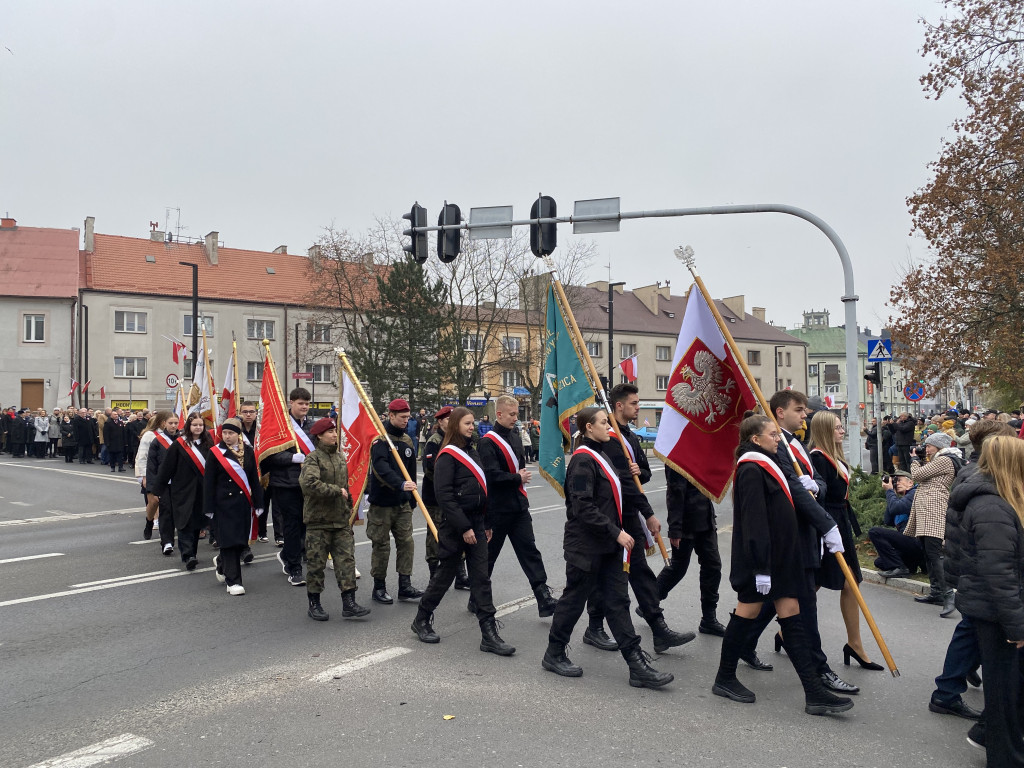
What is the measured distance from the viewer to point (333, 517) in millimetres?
7492

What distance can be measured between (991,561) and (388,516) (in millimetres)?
5179

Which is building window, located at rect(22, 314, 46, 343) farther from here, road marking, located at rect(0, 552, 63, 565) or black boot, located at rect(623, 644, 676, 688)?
black boot, located at rect(623, 644, 676, 688)

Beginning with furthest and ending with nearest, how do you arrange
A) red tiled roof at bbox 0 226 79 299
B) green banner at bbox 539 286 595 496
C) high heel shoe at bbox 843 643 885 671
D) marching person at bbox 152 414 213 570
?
1. red tiled roof at bbox 0 226 79 299
2. marching person at bbox 152 414 213 570
3. green banner at bbox 539 286 595 496
4. high heel shoe at bbox 843 643 885 671

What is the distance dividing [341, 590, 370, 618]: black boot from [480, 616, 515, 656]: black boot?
1422mm

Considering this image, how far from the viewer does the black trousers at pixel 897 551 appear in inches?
352

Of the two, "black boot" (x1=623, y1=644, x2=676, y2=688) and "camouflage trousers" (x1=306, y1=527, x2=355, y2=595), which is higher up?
"camouflage trousers" (x1=306, y1=527, x2=355, y2=595)

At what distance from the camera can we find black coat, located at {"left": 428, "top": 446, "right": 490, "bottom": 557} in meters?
6.48

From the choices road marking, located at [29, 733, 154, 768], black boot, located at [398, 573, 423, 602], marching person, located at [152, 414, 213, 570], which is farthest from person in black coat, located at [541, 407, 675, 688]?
marching person, located at [152, 414, 213, 570]

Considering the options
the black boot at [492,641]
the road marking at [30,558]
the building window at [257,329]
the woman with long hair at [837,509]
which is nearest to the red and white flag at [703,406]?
the woman with long hair at [837,509]

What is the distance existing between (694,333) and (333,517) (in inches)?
141

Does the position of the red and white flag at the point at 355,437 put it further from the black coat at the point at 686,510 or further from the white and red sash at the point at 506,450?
the black coat at the point at 686,510

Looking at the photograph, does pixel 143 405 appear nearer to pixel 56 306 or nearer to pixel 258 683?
pixel 56 306

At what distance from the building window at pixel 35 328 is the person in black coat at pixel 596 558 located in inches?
2005

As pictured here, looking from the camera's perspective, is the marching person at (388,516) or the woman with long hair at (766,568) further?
the marching person at (388,516)
